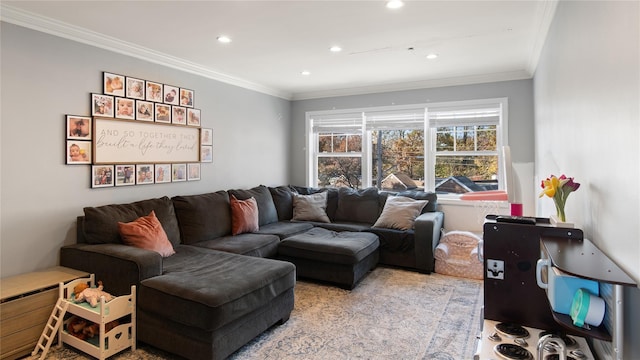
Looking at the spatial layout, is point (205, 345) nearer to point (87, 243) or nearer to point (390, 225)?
point (87, 243)

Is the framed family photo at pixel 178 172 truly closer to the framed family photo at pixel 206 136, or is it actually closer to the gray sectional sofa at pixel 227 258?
the gray sectional sofa at pixel 227 258

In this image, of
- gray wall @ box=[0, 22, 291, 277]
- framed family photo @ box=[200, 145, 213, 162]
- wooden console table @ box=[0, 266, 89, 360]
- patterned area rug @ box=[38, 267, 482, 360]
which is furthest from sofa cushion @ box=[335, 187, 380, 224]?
wooden console table @ box=[0, 266, 89, 360]

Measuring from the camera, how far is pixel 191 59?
3943mm

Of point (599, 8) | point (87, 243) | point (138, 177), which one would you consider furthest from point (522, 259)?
point (138, 177)

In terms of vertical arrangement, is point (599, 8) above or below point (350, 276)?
above

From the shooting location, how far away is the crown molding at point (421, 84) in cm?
449

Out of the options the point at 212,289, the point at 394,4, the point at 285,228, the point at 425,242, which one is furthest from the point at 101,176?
A: the point at 425,242

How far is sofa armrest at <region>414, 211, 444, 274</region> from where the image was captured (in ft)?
13.4

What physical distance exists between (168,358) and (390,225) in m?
2.83

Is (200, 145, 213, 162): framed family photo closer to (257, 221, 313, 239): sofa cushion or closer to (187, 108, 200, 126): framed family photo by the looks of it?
(187, 108, 200, 126): framed family photo

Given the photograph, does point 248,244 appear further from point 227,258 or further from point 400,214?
point 400,214

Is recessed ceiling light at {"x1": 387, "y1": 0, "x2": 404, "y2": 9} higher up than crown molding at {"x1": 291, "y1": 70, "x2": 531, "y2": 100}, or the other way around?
crown molding at {"x1": 291, "y1": 70, "x2": 531, "y2": 100}

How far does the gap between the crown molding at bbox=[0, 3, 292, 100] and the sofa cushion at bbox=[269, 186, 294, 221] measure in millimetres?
1606

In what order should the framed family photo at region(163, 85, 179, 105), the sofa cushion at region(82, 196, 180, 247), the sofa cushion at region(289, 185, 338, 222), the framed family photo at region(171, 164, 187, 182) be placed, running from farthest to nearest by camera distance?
the sofa cushion at region(289, 185, 338, 222)
the framed family photo at region(171, 164, 187, 182)
the framed family photo at region(163, 85, 179, 105)
the sofa cushion at region(82, 196, 180, 247)
